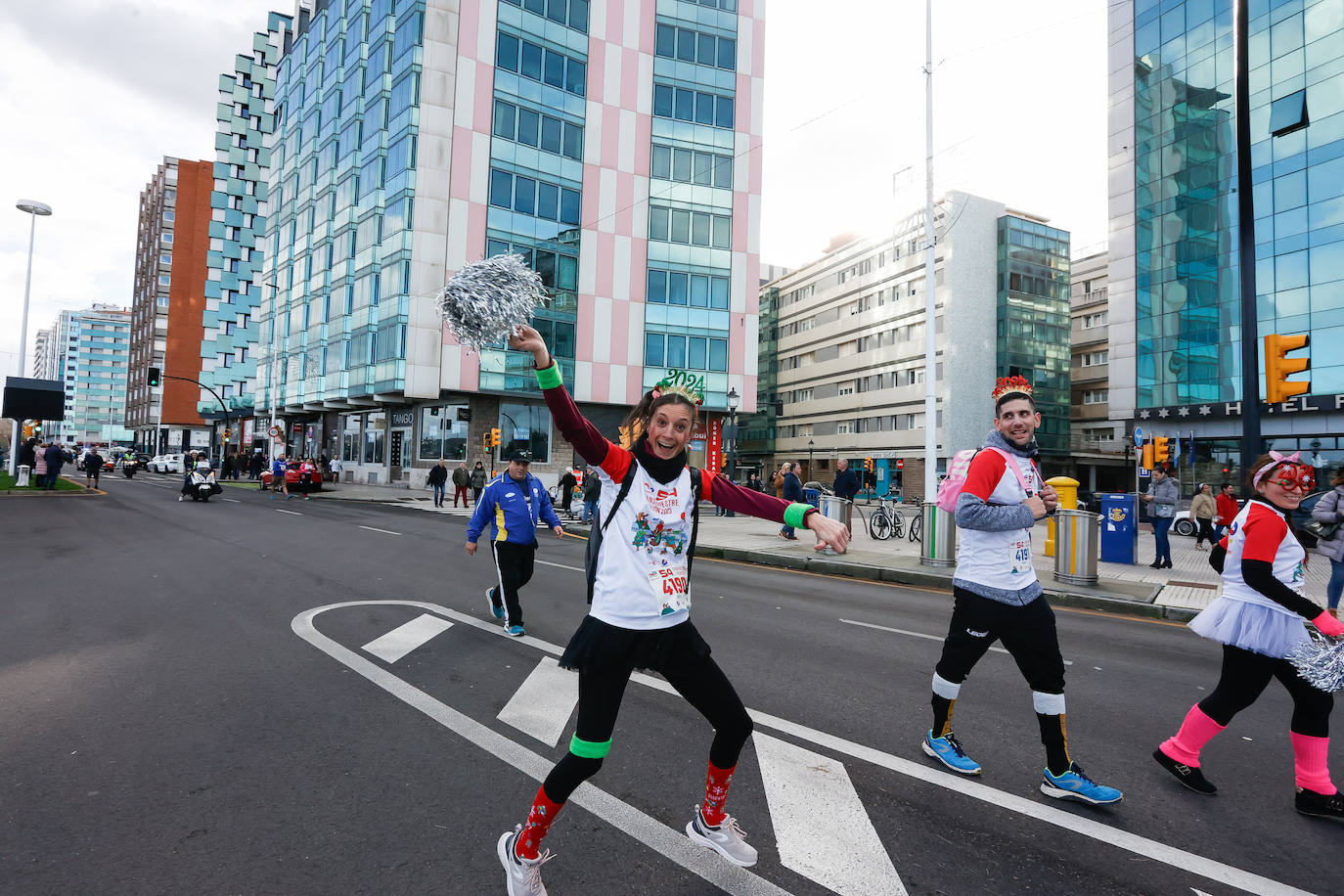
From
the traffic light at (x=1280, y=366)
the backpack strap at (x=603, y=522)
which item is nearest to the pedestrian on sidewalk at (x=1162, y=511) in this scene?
the traffic light at (x=1280, y=366)

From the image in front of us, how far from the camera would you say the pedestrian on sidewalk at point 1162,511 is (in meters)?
13.0

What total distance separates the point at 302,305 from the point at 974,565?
49243 millimetres

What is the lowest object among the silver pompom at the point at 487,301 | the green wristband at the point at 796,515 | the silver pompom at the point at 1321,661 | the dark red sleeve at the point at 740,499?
the silver pompom at the point at 1321,661

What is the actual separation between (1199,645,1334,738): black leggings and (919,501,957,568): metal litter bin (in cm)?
860

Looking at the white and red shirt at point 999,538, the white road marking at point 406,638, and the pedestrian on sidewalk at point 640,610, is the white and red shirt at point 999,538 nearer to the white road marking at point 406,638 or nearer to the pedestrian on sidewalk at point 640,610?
the pedestrian on sidewalk at point 640,610

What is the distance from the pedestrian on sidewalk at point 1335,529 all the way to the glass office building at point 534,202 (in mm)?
28413

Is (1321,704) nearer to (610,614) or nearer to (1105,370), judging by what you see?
(610,614)

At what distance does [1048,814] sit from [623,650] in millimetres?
2286

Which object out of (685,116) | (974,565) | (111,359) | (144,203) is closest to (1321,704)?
(974,565)

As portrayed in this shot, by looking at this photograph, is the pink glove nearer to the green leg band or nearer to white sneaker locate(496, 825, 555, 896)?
the green leg band

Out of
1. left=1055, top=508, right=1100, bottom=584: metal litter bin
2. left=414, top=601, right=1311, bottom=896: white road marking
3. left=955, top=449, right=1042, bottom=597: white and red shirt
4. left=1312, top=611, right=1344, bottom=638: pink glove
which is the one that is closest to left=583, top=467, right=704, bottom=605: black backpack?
left=955, top=449, right=1042, bottom=597: white and red shirt

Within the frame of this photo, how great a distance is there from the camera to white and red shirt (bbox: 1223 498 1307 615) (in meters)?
3.43

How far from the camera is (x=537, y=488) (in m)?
7.57

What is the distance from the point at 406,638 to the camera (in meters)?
6.29
